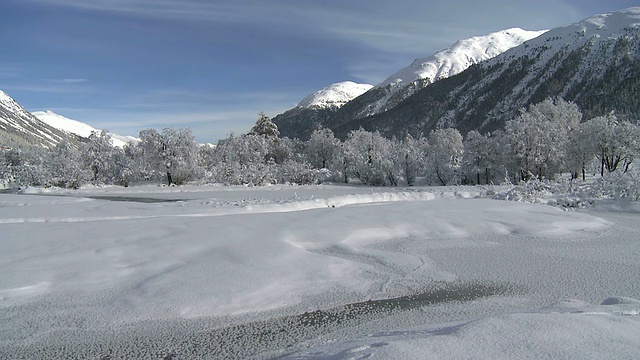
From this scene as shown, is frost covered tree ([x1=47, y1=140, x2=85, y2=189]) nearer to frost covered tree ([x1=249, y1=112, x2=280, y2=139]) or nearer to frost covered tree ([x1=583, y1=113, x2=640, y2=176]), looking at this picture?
frost covered tree ([x1=249, y1=112, x2=280, y2=139])

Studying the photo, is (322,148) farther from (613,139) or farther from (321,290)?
(321,290)

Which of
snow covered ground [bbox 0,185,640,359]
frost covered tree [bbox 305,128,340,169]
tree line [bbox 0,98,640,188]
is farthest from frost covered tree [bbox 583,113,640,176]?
frost covered tree [bbox 305,128,340,169]

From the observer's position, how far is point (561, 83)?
155500mm

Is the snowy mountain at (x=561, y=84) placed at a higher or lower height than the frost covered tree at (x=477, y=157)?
higher

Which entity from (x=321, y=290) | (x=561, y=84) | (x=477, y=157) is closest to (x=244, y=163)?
(x=477, y=157)

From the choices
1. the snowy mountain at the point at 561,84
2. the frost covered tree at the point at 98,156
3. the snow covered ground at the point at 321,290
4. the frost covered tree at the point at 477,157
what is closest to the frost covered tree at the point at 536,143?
the frost covered tree at the point at 477,157

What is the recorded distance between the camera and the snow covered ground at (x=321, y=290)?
3.50 m

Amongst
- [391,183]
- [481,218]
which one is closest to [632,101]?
[391,183]

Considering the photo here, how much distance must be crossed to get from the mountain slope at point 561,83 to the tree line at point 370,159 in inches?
3646

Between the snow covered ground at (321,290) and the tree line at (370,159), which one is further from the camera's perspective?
the tree line at (370,159)

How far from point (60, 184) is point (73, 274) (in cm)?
4116

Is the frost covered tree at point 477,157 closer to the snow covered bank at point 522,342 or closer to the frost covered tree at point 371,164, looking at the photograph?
the frost covered tree at point 371,164

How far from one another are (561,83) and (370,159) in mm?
145341

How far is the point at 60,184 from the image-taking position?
39906 mm
